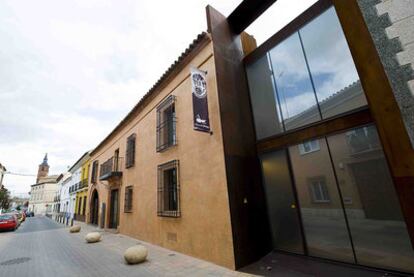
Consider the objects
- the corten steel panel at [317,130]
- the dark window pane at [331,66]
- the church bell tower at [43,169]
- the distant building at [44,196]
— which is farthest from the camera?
Answer: the church bell tower at [43,169]

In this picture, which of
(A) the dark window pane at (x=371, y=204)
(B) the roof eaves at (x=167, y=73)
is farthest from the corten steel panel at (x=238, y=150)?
(A) the dark window pane at (x=371, y=204)

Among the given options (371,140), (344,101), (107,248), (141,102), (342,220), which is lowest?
(107,248)

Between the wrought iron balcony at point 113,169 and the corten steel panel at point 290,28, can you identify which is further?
the wrought iron balcony at point 113,169

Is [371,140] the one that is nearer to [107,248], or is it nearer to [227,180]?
[227,180]

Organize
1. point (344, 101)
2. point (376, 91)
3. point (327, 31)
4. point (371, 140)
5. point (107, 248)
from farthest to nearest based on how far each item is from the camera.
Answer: point (107, 248), point (327, 31), point (344, 101), point (371, 140), point (376, 91)

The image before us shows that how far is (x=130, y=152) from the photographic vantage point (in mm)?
11781

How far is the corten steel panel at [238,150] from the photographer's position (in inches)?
207

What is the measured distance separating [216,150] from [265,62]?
3.40m

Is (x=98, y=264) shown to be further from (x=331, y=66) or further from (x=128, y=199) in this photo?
A: (x=331, y=66)

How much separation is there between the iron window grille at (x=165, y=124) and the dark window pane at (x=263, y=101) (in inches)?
132

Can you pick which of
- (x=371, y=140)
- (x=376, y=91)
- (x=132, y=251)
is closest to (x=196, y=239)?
(x=132, y=251)

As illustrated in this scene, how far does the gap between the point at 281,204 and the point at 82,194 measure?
22.8 meters

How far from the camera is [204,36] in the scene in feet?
21.7

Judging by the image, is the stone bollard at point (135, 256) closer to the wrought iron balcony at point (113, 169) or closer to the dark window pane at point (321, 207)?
the dark window pane at point (321, 207)
